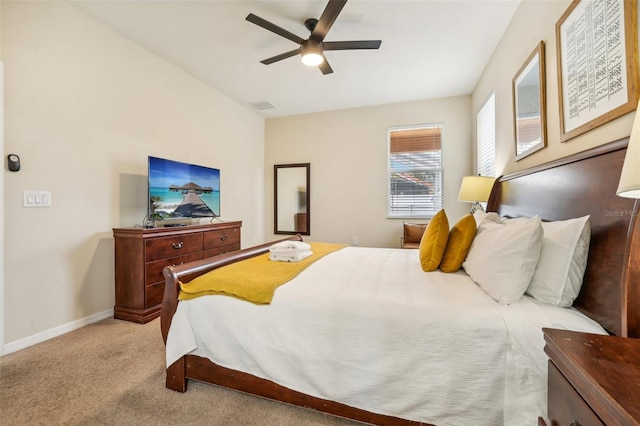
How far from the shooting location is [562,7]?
1.70 metres

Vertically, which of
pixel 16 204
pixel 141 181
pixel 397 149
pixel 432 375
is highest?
pixel 397 149

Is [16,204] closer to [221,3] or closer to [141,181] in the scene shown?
[141,181]

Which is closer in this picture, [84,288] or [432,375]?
[432,375]

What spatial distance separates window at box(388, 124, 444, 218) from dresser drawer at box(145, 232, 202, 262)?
304 cm

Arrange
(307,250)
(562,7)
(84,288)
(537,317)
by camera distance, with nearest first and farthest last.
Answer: (537,317)
(562,7)
(307,250)
(84,288)

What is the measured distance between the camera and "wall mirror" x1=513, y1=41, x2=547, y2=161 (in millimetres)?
1915

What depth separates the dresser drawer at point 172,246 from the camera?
8.26ft

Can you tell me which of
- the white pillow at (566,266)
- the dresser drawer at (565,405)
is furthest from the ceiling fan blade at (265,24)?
the dresser drawer at (565,405)

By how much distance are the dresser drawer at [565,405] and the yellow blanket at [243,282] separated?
1.10 meters

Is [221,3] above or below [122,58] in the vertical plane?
above

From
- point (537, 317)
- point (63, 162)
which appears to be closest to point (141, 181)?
point (63, 162)

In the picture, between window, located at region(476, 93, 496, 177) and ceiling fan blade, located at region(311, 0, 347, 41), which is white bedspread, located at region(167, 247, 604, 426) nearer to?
ceiling fan blade, located at region(311, 0, 347, 41)

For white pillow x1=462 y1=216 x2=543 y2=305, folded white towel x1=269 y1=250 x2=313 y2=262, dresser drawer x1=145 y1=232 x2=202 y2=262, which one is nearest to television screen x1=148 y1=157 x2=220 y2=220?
dresser drawer x1=145 y1=232 x2=202 y2=262

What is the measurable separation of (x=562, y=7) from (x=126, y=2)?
3334 mm
